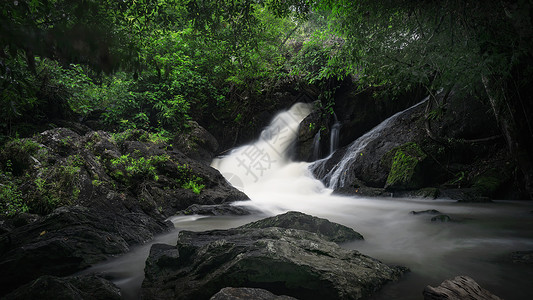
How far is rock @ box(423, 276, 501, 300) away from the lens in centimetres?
228

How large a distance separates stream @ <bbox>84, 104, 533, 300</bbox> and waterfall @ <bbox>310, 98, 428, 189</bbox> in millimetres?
456

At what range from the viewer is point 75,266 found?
11.4 feet

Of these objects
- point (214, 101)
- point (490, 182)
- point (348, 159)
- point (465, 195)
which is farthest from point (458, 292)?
point (214, 101)

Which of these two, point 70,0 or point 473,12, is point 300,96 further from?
point 70,0

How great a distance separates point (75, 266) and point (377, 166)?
29.3 feet

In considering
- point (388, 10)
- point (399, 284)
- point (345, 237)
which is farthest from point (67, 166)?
point (388, 10)

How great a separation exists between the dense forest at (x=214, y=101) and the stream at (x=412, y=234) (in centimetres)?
69

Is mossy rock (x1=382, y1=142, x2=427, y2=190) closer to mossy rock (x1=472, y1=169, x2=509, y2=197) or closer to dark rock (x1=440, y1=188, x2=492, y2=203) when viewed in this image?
dark rock (x1=440, y1=188, x2=492, y2=203)

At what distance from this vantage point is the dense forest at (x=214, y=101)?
3084mm

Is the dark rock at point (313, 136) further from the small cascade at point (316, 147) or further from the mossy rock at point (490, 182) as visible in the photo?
the mossy rock at point (490, 182)

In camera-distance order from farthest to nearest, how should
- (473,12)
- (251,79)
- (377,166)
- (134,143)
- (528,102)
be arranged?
(251,79), (377,166), (134,143), (528,102), (473,12)

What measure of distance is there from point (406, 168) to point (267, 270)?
7.53m

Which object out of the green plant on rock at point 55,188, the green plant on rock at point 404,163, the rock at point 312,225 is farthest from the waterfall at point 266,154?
the rock at point 312,225

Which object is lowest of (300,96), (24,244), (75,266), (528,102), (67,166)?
(75,266)
